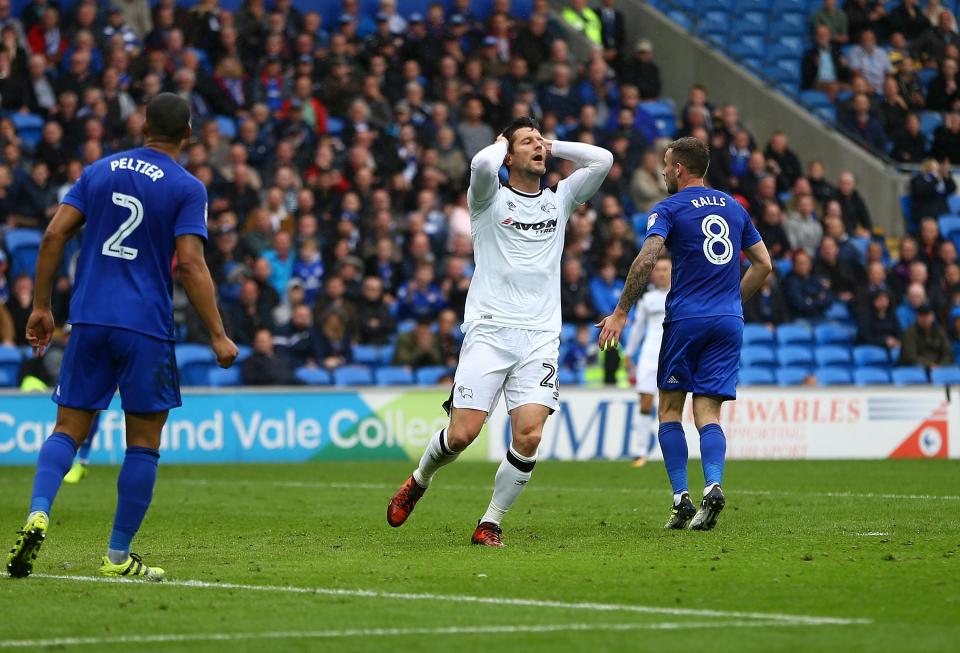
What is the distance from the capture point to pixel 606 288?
22969 mm

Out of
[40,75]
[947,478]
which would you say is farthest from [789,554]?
[40,75]

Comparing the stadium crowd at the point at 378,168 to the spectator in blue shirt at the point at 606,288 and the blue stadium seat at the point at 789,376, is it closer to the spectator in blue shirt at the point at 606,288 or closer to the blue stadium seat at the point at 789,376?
the spectator in blue shirt at the point at 606,288

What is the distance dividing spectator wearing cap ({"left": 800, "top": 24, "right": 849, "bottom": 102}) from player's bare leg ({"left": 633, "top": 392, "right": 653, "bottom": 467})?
11.1 m

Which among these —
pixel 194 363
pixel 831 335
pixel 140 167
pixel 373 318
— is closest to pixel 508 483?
pixel 140 167

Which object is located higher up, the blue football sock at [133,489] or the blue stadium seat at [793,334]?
the blue football sock at [133,489]

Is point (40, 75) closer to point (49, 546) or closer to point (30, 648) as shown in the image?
point (49, 546)

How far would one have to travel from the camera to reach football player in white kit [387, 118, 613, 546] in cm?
947

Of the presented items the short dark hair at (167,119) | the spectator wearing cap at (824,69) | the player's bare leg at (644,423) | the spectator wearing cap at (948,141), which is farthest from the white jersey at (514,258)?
the spectator wearing cap at (824,69)

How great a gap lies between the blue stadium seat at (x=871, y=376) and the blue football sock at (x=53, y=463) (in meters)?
17.5

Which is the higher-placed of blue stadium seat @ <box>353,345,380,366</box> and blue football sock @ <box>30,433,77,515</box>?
blue football sock @ <box>30,433,77,515</box>

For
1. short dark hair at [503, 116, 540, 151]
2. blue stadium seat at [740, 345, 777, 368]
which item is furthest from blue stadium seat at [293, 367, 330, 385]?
short dark hair at [503, 116, 540, 151]

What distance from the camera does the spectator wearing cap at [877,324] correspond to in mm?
24094

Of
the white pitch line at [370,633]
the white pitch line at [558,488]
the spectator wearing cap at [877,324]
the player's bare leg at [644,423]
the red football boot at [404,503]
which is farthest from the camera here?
the spectator wearing cap at [877,324]

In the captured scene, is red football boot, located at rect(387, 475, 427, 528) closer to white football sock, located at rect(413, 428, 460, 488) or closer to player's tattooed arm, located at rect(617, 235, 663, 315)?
white football sock, located at rect(413, 428, 460, 488)
